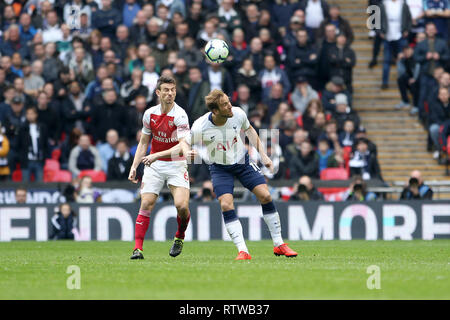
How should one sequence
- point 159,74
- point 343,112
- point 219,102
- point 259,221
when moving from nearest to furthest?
point 219,102, point 259,221, point 159,74, point 343,112

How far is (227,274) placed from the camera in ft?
35.4

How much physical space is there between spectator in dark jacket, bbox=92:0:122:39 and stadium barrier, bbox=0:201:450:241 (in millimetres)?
5824

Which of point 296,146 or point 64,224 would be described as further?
point 296,146

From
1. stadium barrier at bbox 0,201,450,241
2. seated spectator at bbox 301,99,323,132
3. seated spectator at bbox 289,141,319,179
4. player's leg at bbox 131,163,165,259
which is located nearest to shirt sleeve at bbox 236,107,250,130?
player's leg at bbox 131,163,165,259

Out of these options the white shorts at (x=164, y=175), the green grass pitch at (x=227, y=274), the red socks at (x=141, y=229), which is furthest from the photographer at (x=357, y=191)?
the red socks at (x=141, y=229)

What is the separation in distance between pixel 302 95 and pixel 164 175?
33.7 feet

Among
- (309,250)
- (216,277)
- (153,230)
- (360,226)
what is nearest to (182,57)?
(153,230)

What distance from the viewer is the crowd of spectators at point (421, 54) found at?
23.4 m

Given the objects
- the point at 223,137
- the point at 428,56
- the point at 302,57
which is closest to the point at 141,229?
the point at 223,137

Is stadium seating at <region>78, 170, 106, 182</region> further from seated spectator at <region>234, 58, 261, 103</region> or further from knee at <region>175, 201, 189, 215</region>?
knee at <region>175, 201, 189, 215</region>

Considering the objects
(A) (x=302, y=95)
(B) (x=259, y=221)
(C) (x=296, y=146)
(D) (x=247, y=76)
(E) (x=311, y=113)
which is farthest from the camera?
(A) (x=302, y=95)

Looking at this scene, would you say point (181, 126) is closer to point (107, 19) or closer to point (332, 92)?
point (332, 92)

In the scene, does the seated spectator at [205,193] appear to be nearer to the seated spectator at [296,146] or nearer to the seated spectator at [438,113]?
the seated spectator at [296,146]

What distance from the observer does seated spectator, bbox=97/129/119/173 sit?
72.6 ft
